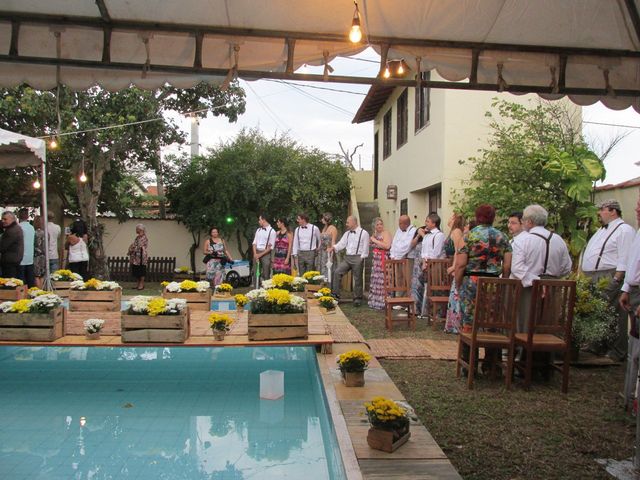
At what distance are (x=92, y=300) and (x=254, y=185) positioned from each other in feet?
31.7

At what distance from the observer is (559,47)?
13.4 ft

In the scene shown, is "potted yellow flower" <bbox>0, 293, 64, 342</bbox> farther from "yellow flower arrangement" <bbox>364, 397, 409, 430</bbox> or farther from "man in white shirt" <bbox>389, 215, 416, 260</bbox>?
"man in white shirt" <bbox>389, 215, 416, 260</bbox>

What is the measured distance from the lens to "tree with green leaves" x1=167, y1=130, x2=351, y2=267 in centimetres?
1778

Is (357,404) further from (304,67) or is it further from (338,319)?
(338,319)

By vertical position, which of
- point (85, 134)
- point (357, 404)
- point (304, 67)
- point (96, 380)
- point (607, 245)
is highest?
point (85, 134)

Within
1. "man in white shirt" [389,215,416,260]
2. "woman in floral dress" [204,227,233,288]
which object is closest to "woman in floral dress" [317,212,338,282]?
"man in white shirt" [389,215,416,260]

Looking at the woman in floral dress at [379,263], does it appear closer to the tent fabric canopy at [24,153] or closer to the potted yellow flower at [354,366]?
the potted yellow flower at [354,366]

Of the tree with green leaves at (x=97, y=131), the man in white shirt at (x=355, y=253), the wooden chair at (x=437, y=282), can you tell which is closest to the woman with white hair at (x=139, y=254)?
the tree with green leaves at (x=97, y=131)

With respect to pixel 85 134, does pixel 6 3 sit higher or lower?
lower

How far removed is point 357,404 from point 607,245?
410 cm

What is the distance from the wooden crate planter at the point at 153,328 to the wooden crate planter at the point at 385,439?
285 cm

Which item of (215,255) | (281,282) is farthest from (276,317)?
(215,255)

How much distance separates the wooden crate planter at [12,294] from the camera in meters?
8.06

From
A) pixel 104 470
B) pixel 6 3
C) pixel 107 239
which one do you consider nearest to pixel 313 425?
pixel 104 470
